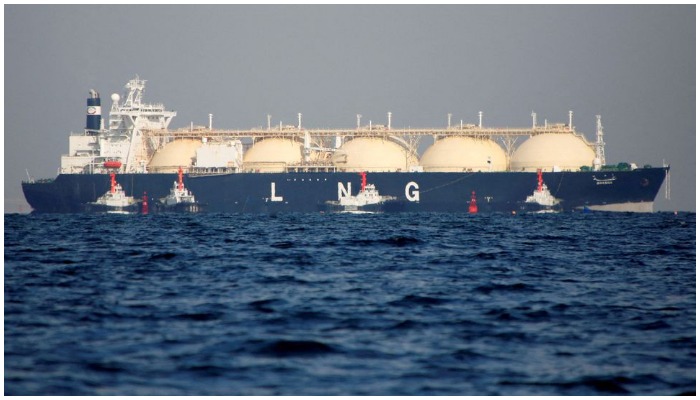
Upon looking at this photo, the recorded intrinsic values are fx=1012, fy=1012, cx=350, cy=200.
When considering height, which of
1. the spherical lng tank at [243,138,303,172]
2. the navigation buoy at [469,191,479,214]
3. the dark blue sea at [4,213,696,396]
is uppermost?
the spherical lng tank at [243,138,303,172]

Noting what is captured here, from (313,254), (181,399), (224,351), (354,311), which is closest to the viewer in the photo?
(181,399)

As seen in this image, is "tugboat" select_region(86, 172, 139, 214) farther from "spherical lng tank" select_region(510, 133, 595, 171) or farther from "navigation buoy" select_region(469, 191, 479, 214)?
"spherical lng tank" select_region(510, 133, 595, 171)

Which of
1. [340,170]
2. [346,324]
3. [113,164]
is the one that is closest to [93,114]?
[113,164]

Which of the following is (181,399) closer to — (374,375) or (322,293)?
(374,375)

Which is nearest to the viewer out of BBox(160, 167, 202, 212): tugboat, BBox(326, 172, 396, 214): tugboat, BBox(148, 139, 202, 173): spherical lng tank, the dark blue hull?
BBox(326, 172, 396, 214): tugboat

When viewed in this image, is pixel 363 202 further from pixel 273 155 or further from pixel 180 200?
pixel 180 200

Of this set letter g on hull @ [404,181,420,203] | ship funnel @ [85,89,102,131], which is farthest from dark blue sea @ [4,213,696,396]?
ship funnel @ [85,89,102,131]

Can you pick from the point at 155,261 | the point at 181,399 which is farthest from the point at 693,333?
the point at 155,261

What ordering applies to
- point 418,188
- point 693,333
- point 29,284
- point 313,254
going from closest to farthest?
point 693,333, point 29,284, point 313,254, point 418,188
